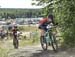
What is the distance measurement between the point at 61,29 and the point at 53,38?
10.2ft

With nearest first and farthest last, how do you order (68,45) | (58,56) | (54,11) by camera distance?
(58,56) < (68,45) < (54,11)

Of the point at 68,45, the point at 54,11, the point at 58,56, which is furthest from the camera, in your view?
the point at 54,11

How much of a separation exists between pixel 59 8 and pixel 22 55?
4.62m

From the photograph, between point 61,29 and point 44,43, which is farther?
point 61,29

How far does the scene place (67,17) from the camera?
50.0 ft

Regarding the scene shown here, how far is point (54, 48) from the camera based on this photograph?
12852 mm

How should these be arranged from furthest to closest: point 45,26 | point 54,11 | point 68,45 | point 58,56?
point 54,11 < point 68,45 < point 45,26 < point 58,56

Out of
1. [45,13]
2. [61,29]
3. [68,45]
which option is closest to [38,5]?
[45,13]

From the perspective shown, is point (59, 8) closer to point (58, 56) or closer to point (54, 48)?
point (54, 48)

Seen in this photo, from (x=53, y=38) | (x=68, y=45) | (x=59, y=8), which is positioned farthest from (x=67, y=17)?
(x=53, y=38)

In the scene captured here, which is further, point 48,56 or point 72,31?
point 72,31

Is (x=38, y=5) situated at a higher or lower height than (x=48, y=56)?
higher

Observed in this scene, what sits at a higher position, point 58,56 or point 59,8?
point 59,8

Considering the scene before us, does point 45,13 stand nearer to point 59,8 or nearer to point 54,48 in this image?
point 59,8
